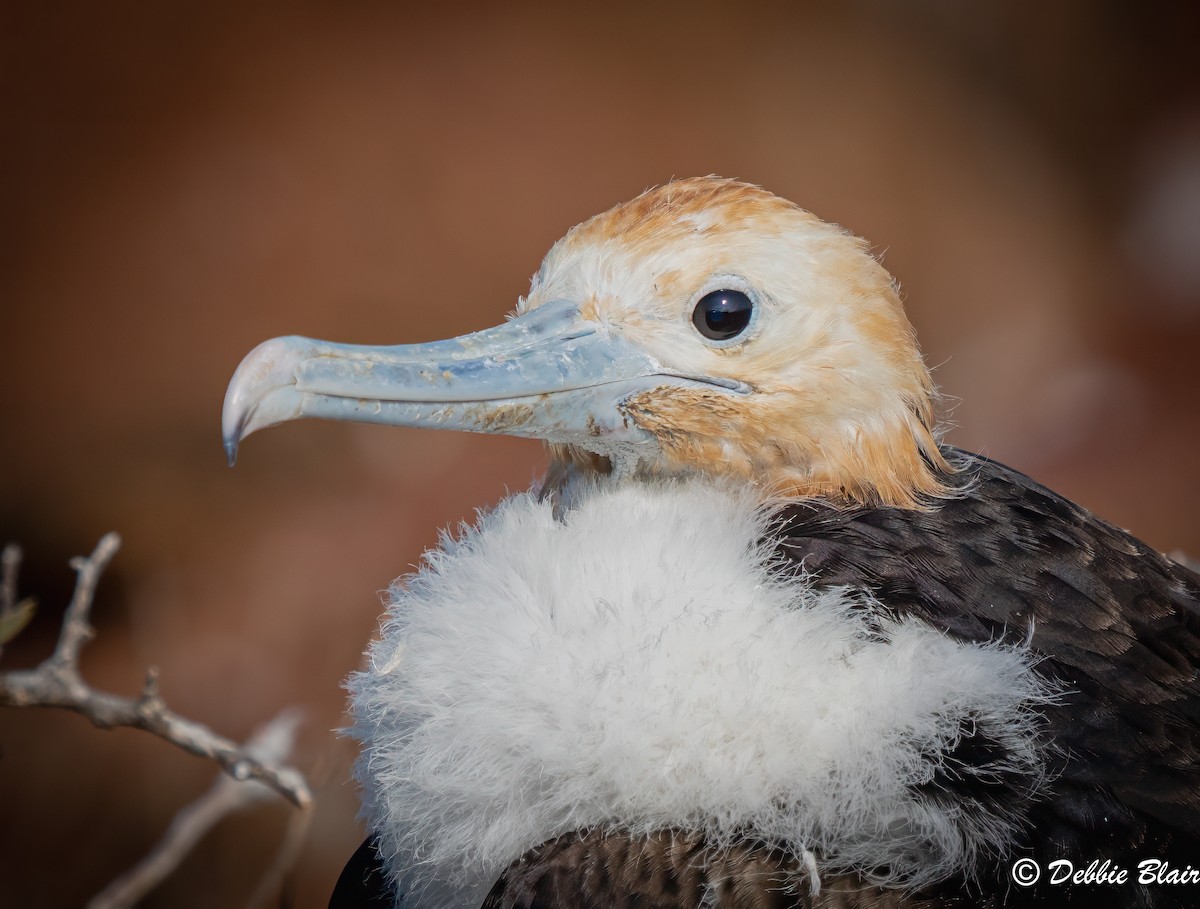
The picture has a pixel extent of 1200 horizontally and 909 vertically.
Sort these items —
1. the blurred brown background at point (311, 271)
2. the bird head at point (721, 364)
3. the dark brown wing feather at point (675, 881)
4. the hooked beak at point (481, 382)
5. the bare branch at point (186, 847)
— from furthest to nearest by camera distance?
the blurred brown background at point (311, 271) < the bare branch at point (186, 847) < the bird head at point (721, 364) < the hooked beak at point (481, 382) < the dark brown wing feather at point (675, 881)

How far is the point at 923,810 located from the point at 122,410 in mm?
3885

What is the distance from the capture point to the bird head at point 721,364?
167 centimetres

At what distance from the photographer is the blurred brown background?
4035 mm

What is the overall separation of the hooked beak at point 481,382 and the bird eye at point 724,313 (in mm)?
76

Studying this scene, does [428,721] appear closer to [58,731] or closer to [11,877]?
[11,877]

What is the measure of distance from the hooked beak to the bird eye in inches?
3.0

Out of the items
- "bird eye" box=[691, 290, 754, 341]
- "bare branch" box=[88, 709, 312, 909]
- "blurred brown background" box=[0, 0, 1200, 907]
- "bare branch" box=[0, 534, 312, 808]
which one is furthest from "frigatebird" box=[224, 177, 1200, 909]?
"blurred brown background" box=[0, 0, 1200, 907]

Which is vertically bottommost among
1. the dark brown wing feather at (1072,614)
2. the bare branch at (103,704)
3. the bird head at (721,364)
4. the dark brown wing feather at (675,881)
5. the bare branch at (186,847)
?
the bare branch at (186,847)

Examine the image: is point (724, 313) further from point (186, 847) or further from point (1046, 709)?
point (186, 847)

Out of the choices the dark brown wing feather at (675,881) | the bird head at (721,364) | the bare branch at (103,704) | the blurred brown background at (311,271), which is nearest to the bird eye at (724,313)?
the bird head at (721,364)

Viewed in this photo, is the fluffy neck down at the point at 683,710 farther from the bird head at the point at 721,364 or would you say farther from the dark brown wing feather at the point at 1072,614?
the bird head at the point at 721,364

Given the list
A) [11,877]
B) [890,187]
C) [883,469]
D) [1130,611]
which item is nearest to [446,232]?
[890,187]

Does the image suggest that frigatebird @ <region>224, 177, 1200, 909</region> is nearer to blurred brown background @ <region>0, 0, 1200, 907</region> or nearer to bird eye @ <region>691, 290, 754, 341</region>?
bird eye @ <region>691, 290, 754, 341</region>

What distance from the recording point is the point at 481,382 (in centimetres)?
164
